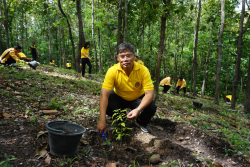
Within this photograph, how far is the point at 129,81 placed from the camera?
9.88 ft

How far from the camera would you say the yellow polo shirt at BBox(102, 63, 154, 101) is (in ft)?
9.34

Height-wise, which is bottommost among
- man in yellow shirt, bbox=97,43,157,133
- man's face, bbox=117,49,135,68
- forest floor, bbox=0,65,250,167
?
forest floor, bbox=0,65,250,167

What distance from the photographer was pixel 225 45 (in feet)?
40.1

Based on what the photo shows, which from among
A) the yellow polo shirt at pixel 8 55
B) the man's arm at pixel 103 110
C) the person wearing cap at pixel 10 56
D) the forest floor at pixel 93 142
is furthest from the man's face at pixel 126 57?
the yellow polo shirt at pixel 8 55

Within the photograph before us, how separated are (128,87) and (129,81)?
4.9 inches

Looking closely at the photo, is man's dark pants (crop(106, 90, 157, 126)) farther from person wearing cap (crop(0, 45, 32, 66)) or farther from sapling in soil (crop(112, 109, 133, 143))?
person wearing cap (crop(0, 45, 32, 66))

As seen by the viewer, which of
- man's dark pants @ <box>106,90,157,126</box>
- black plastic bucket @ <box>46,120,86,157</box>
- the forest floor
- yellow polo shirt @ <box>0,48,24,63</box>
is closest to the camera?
black plastic bucket @ <box>46,120,86,157</box>

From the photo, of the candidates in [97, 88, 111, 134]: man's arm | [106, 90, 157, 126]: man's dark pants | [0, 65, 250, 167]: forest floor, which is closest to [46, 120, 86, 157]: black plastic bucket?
[0, 65, 250, 167]: forest floor

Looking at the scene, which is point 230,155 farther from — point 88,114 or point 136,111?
point 88,114

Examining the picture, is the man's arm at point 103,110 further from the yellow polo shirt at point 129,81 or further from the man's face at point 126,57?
the man's face at point 126,57

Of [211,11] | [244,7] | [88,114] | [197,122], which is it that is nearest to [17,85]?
[88,114]

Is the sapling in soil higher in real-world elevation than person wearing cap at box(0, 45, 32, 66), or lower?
lower

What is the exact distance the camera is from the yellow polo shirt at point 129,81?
285cm

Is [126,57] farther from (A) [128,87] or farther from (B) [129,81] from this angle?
(A) [128,87]
